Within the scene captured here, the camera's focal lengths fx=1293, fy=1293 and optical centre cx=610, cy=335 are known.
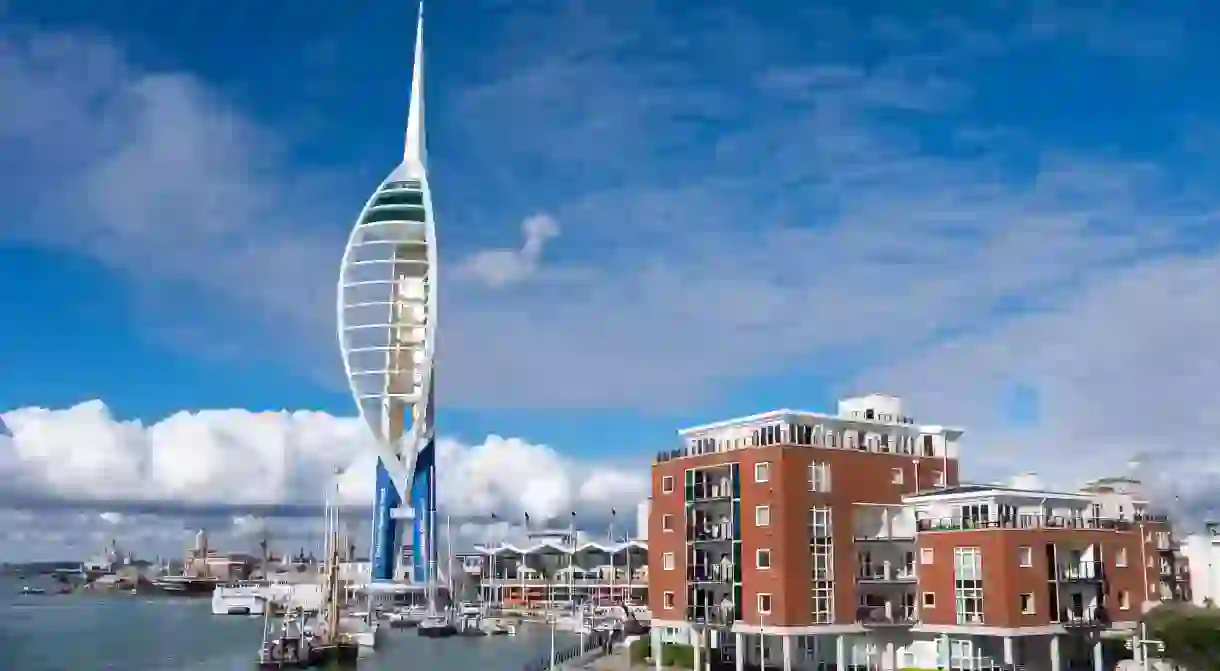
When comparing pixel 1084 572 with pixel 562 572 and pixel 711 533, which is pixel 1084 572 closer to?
pixel 711 533

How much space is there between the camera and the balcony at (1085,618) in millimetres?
45406

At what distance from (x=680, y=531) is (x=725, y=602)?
4528 mm

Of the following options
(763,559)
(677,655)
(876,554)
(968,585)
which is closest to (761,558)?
(763,559)

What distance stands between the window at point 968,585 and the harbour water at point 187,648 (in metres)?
32.9

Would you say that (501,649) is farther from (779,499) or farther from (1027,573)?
(1027,573)

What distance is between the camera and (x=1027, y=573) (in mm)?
44625

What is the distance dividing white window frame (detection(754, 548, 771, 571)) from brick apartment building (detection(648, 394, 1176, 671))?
56 mm

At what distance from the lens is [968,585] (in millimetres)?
45531

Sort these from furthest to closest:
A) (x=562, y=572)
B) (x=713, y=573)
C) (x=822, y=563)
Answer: (x=562, y=572) → (x=713, y=573) → (x=822, y=563)

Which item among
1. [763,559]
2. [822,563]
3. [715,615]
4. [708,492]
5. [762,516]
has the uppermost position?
[708,492]

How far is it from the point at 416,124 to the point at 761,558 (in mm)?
97391

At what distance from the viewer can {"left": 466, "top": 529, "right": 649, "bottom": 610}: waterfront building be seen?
145m

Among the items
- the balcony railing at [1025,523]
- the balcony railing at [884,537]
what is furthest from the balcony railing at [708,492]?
the balcony railing at [1025,523]

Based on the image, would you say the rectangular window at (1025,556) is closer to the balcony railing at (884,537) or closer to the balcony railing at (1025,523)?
the balcony railing at (1025,523)
